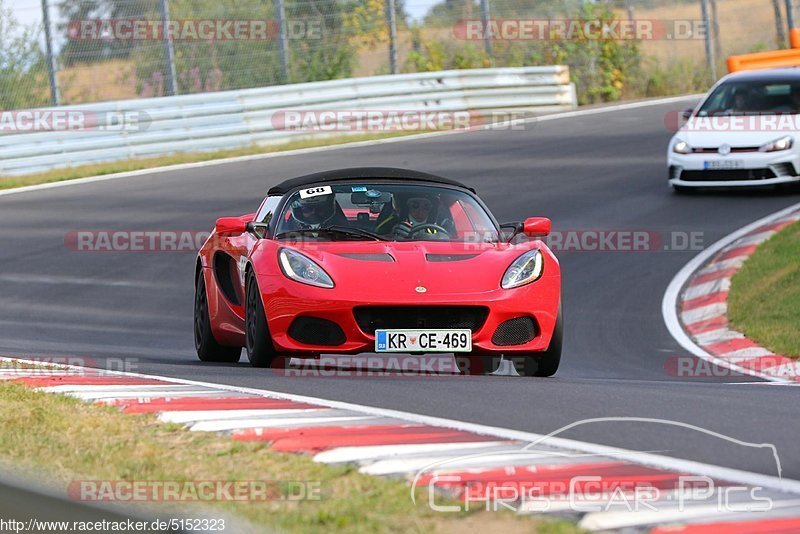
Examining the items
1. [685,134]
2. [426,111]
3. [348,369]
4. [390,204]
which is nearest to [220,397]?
[348,369]

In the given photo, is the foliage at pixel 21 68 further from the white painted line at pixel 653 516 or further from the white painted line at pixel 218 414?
the white painted line at pixel 653 516

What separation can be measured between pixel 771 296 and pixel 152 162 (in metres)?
11.7

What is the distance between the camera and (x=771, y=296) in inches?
457

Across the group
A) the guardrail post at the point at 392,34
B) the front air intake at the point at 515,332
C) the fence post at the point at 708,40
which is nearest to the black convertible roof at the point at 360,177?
the front air intake at the point at 515,332

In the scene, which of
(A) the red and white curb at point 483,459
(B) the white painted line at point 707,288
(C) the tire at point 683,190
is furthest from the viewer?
(C) the tire at point 683,190

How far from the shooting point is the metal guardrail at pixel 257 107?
2052 cm

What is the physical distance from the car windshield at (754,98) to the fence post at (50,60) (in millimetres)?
9675

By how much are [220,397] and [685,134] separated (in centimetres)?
1165

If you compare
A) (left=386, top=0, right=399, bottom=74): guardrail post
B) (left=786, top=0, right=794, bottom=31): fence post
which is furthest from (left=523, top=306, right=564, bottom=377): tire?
(left=786, top=0, right=794, bottom=31): fence post

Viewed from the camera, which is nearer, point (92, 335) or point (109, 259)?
point (92, 335)

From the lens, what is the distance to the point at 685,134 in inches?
672

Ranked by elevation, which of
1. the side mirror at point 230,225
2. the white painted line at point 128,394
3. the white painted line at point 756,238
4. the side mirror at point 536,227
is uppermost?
the side mirror at point 230,225

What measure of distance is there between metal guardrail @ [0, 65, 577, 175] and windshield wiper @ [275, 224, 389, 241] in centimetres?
1242

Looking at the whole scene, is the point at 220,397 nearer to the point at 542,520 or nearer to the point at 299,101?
the point at 542,520
